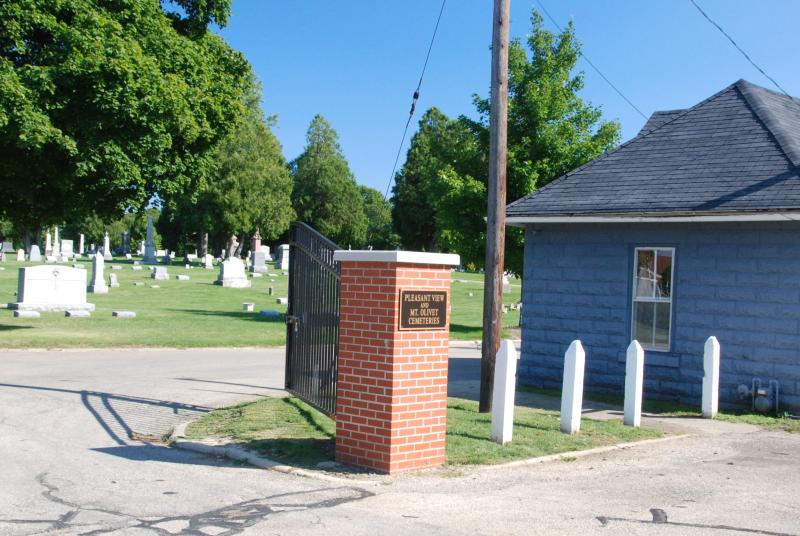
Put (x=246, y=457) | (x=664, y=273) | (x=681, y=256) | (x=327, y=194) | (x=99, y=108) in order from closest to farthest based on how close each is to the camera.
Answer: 1. (x=246, y=457)
2. (x=681, y=256)
3. (x=664, y=273)
4. (x=99, y=108)
5. (x=327, y=194)

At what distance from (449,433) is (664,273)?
5490mm

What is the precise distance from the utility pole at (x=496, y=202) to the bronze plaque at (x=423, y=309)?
2833 millimetres

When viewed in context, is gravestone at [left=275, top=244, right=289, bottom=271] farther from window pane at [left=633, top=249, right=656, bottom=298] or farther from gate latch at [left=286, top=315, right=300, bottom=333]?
gate latch at [left=286, top=315, right=300, bottom=333]

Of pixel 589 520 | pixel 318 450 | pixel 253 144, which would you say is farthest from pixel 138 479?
pixel 253 144

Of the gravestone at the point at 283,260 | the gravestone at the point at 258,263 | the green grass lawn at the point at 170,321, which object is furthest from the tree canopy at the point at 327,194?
the green grass lawn at the point at 170,321

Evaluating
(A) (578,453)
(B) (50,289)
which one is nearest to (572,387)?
(A) (578,453)

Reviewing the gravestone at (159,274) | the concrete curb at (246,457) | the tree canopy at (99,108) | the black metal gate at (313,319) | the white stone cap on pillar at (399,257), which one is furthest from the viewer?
the gravestone at (159,274)

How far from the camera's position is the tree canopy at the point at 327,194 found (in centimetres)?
8644

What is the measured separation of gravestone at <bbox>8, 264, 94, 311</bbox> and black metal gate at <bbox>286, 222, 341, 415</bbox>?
1660 cm

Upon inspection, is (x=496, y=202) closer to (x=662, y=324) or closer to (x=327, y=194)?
(x=662, y=324)

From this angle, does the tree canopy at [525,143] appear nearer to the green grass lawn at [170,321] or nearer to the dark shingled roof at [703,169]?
the green grass lawn at [170,321]

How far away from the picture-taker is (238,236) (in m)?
78.3

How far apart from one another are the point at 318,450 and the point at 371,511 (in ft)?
7.12

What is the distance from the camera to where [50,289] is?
975 inches
